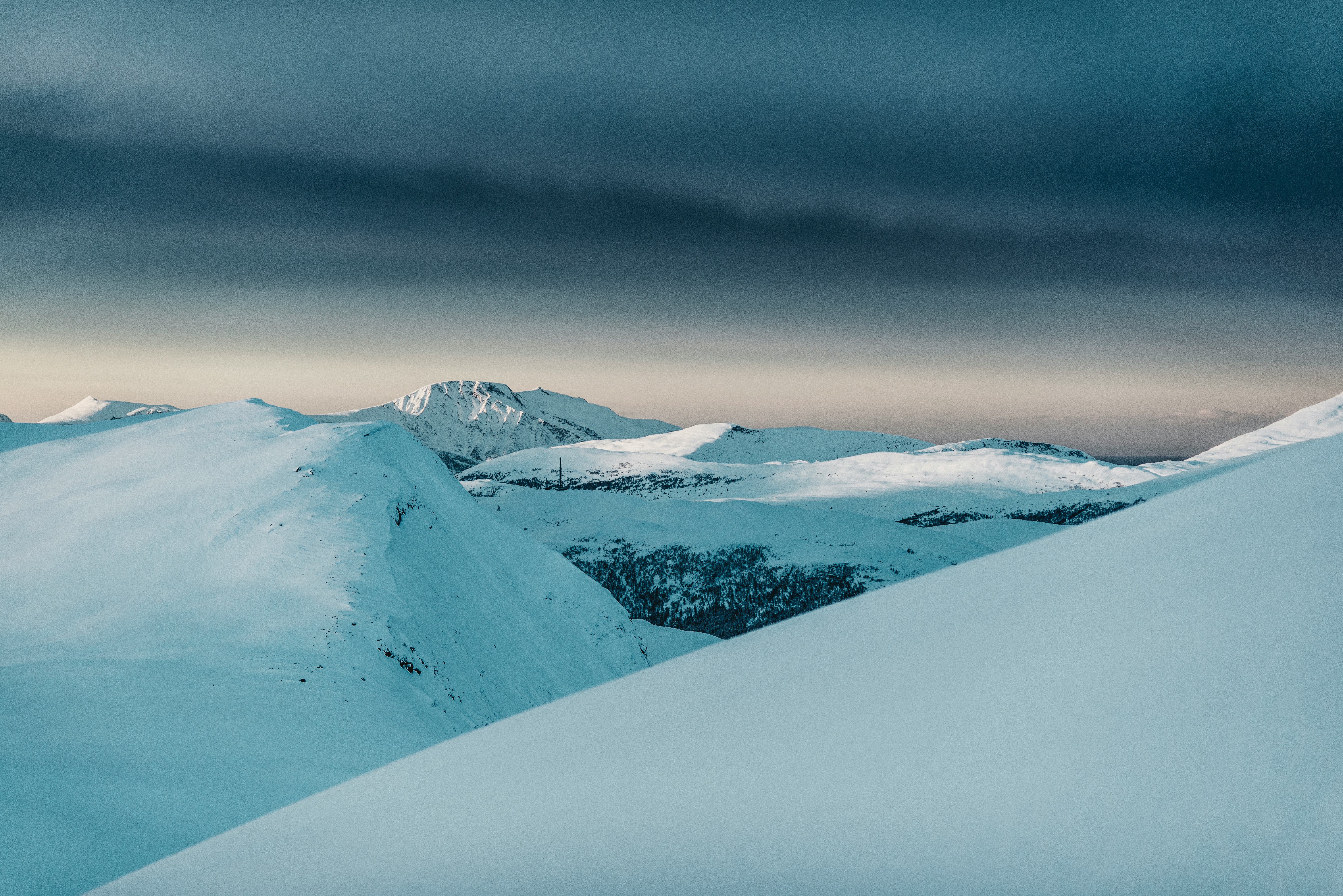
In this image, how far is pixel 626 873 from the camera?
1259 millimetres

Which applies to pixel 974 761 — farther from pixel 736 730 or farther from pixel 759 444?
pixel 759 444

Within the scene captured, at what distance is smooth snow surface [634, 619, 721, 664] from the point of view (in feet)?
90.9

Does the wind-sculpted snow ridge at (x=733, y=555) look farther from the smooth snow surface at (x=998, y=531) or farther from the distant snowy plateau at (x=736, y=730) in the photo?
the distant snowy plateau at (x=736, y=730)

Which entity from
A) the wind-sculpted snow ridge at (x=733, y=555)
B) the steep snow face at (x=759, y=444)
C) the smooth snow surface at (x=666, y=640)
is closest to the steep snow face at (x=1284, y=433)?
the steep snow face at (x=759, y=444)

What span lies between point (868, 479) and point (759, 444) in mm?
63198

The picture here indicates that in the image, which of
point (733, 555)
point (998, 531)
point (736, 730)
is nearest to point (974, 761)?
point (736, 730)

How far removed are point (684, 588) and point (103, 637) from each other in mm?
27671

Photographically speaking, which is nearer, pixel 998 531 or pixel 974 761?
pixel 974 761

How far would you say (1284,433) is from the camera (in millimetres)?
98312

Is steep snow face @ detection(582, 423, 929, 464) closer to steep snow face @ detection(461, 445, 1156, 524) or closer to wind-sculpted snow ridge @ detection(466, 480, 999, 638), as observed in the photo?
steep snow face @ detection(461, 445, 1156, 524)

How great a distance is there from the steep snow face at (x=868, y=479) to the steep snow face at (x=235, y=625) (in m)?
31.1

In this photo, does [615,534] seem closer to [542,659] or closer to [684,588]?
[684,588]

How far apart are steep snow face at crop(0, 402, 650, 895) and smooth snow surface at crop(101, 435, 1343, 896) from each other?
4.50m

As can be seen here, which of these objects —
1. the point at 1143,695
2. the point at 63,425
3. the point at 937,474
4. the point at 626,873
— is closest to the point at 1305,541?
the point at 1143,695
